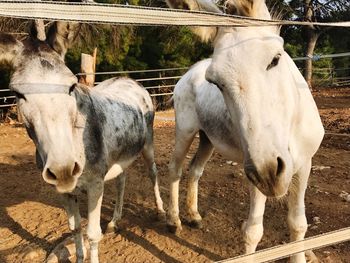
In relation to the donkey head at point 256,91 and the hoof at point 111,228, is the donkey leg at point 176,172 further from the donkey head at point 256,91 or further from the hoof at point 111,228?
the donkey head at point 256,91

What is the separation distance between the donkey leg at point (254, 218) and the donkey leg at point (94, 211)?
4.15ft

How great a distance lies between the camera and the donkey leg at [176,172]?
13.6ft

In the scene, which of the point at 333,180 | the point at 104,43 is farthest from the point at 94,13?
the point at 104,43

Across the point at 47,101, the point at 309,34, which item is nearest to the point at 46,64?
the point at 47,101

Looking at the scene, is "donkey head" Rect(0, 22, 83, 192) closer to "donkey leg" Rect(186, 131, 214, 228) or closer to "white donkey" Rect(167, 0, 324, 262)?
"white donkey" Rect(167, 0, 324, 262)

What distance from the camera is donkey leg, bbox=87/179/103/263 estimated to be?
3117 millimetres

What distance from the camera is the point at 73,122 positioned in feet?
8.59

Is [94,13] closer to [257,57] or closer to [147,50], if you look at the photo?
[257,57]

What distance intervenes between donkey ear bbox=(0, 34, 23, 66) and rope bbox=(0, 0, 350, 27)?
1267 millimetres

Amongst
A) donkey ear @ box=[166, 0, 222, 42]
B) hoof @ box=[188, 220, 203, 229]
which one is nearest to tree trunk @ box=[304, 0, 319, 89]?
hoof @ box=[188, 220, 203, 229]

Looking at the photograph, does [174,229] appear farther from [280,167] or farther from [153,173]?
[280,167]

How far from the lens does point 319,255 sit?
3.41 meters

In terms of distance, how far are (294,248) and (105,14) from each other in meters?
1.34

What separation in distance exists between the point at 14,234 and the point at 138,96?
219 centimetres
